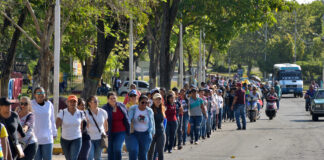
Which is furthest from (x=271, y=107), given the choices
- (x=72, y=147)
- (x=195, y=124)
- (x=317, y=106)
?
(x=72, y=147)

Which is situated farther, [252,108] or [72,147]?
[252,108]

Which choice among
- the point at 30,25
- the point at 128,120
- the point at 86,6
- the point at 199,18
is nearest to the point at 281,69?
the point at 199,18

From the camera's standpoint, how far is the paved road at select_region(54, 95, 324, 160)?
16531 mm

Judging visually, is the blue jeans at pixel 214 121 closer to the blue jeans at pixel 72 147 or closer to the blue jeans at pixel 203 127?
the blue jeans at pixel 203 127

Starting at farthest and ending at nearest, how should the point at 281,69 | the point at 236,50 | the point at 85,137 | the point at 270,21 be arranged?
the point at 236,50, the point at 281,69, the point at 270,21, the point at 85,137

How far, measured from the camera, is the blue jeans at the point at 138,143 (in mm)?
13125

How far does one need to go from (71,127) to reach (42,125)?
0.58m

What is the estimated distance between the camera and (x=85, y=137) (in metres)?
12.2

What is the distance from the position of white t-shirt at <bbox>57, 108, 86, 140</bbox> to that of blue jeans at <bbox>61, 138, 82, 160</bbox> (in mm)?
79

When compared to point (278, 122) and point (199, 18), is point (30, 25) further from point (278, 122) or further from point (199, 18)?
point (278, 122)

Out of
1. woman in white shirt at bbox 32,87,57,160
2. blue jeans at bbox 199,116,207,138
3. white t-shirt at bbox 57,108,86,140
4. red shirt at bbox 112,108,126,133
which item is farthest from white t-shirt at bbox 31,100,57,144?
blue jeans at bbox 199,116,207,138

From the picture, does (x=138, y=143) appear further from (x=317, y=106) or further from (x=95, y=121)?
(x=317, y=106)

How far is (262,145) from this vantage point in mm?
A: 19297

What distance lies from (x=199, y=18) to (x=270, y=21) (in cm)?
366
